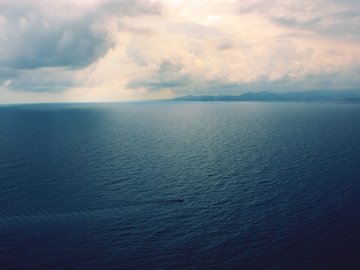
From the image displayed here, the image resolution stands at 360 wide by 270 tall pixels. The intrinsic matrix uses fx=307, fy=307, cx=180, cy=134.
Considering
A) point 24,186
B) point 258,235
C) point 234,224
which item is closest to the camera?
point 258,235

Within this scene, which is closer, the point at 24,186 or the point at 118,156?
the point at 24,186

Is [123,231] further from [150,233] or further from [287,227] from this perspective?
[287,227]

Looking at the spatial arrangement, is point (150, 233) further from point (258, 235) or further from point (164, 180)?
point (164, 180)

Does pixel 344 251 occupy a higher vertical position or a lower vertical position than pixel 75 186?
lower

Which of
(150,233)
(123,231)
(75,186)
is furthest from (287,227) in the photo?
(75,186)

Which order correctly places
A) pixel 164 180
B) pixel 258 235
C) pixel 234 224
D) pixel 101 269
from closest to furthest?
pixel 101 269
pixel 258 235
pixel 234 224
pixel 164 180

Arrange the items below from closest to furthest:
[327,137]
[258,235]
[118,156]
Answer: [258,235], [118,156], [327,137]

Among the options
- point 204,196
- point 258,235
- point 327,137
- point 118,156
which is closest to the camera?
point 258,235

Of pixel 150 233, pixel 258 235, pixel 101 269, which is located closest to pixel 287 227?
pixel 258 235

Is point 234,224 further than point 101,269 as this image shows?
Yes
